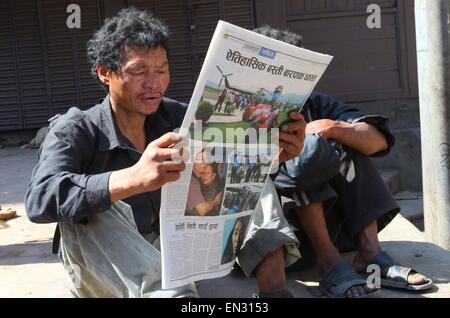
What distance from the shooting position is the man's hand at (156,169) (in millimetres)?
1865

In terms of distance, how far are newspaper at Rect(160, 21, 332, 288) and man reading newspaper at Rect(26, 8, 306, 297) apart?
0.28 feet

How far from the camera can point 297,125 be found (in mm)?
2223

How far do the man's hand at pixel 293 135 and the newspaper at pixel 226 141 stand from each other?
0.10 feet

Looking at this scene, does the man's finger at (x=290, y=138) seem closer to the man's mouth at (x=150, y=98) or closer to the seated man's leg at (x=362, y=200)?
the man's mouth at (x=150, y=98)

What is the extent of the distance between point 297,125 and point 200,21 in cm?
539

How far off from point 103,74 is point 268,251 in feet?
2.80

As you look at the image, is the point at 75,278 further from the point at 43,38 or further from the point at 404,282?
the point at 43,38

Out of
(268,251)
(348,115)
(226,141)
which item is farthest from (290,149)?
(348,115)

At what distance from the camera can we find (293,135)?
88.4 inches

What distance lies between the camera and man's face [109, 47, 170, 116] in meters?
2.21

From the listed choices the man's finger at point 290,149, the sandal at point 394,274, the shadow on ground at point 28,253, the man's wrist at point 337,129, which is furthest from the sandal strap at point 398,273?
the shadow on ground at point 28,253

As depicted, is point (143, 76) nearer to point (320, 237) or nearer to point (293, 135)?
point (293, 135)

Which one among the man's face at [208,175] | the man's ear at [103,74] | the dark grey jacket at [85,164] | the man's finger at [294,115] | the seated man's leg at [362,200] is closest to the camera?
the dark grey jacket at [85,164]

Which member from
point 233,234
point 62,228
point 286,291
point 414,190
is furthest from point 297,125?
point 414,190
